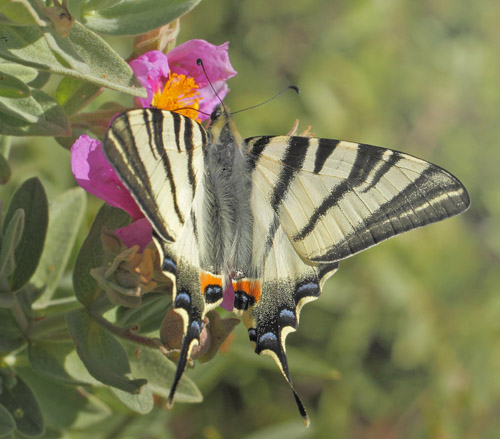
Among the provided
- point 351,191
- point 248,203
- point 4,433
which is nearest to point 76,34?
point 248,203

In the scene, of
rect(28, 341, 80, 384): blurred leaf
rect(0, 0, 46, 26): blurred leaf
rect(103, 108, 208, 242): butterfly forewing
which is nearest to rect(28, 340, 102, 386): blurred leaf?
rect(28, 341, 80, 384): blurred leaf

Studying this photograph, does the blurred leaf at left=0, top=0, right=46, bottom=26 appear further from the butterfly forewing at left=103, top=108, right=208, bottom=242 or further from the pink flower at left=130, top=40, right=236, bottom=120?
the pink flower at left=130, top=40, right=236, bottom=120

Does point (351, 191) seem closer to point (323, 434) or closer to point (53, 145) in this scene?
point (53, 145)

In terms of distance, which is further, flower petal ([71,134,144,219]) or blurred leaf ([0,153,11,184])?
blurred leaf ([0,153,11,184])

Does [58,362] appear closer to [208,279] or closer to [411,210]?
[208,279]

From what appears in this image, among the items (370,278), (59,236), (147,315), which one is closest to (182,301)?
(147,315)

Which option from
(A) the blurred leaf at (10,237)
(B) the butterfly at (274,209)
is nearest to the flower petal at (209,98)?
(B) the butterfly at (274,209)
